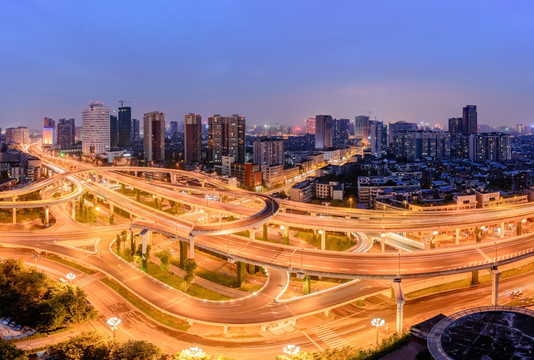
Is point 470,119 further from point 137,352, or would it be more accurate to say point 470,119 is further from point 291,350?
point 137,352

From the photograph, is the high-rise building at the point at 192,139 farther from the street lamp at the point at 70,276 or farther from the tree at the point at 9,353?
the tree at the point at 9,353

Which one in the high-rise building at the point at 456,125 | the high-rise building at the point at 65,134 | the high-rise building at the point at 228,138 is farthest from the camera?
the high-rise building at the point at 65,134

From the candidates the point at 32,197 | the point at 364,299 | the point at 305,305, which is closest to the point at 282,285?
the point at 305,305

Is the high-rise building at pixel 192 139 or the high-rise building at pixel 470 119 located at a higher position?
the high-rise building at pixel 470 119

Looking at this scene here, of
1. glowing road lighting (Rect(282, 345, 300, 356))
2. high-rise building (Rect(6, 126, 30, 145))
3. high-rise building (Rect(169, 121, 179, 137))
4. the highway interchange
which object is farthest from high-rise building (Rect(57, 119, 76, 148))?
glowing road lighting (Rect(282, 345, 300, 356))

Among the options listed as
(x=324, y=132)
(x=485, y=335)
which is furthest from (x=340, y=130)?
(x=485, y=335)

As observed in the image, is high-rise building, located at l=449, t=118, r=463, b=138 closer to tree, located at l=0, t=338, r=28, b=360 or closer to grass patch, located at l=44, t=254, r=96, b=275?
grass patch, located at l=44, t=254, r=96, b=275

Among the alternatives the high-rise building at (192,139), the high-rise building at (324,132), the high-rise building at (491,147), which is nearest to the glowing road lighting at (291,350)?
the high-rise building at (192,139)
